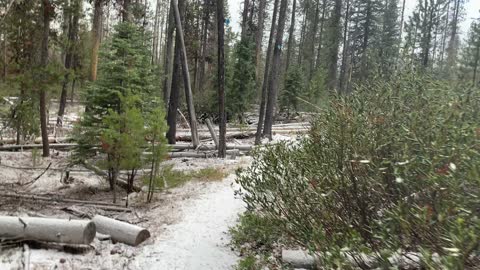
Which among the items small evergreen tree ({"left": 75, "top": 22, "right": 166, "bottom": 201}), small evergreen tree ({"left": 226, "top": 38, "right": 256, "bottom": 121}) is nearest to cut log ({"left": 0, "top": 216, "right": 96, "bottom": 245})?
small evergreen tree ({"left": 75, "top": 22, "right": 166, "bottom": 201})

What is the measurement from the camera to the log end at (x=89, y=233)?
6.13 m

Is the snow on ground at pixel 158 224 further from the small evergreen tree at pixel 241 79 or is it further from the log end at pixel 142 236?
the small evergreen tree at pixel 241 79

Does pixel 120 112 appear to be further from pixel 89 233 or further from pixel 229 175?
pixel 89 233

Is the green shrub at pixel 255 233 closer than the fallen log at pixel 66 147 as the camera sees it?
Yes

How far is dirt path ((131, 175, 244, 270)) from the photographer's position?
20.0 ft

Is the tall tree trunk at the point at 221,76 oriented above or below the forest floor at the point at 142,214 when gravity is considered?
above

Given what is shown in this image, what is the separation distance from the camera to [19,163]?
12.4 m

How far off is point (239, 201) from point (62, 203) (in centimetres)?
394

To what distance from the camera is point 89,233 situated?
6.22 m

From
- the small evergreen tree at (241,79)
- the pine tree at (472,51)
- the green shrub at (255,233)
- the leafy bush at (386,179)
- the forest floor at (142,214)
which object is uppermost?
the pine tree at (472,51)

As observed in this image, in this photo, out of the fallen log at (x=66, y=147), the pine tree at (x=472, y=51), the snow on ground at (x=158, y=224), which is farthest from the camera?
the pine tree at (x=472, y=51)

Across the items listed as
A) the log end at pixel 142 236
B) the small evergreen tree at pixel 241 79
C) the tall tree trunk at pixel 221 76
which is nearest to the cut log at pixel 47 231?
the log end at pixel 142 236

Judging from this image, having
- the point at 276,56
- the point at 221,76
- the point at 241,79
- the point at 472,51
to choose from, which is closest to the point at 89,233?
the point at 221,76

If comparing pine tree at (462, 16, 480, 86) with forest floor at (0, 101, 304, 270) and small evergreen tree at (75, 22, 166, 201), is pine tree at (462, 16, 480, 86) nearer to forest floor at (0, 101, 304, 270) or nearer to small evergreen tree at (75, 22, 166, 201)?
forest floor at (0, 101, 304, 270)
